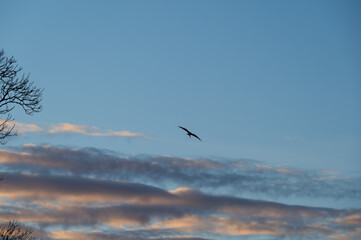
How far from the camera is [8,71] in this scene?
109 ft

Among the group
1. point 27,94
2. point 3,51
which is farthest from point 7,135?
point 3,51

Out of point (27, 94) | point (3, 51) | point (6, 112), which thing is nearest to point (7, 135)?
point (6, 112)

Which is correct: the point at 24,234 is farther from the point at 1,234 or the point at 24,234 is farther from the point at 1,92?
the point at 1,92

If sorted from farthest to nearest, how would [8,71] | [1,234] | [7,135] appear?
[8,71] < [7,135] < [1,234]

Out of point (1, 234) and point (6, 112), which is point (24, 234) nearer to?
point (1, 234)

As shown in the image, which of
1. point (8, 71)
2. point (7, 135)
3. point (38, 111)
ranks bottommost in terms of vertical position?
point (7, 135)

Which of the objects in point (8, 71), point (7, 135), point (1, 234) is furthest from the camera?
point (8, 71)

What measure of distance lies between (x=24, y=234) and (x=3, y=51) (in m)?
11.3

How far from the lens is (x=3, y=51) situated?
1329 inches

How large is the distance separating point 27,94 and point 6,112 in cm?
243

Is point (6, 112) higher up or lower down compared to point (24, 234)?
higher up

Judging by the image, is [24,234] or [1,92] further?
[1,92]

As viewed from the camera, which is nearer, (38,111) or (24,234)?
(24,234)

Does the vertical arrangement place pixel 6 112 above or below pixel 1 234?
above
